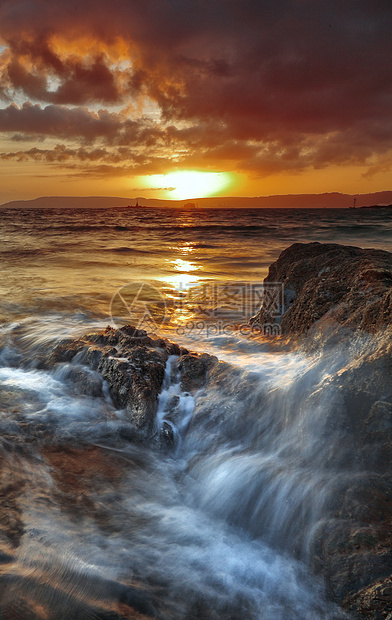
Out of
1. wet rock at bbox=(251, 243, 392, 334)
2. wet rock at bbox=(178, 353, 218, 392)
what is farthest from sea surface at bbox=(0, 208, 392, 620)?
wet rock at bbox=(251, 243, 392, 334)

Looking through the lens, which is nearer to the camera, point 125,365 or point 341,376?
point 341,376

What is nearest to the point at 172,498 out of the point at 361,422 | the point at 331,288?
the point at 361,422

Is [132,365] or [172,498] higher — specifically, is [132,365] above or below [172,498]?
above

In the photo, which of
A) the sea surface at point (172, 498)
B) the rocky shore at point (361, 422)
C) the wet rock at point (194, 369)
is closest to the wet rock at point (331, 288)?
the rocky shore at point (361, 422)

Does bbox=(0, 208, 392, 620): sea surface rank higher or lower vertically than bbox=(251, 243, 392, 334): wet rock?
lower

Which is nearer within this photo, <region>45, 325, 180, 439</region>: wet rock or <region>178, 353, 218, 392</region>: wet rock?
<region>45, 325, 180, 439</region>: wet rock

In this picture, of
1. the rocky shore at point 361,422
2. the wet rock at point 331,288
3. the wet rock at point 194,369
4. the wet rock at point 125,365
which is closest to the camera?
the rocky shore at point 361,422

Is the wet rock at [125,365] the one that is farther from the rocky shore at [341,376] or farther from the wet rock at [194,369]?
the wet rock at [194,369]

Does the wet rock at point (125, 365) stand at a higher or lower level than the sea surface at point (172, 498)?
higher

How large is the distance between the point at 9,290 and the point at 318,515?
963 centimetres

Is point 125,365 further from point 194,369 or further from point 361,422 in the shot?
point 361,422

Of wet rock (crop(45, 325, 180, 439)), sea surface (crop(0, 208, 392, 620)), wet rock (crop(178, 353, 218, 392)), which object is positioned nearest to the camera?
sea surface (crop(0, 208, 392, 620))

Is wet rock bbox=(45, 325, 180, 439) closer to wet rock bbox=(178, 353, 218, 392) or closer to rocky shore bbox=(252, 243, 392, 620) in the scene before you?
wet rock bbox=(178, 353, 218, 392)

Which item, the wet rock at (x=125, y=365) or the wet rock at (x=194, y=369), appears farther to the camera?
the wet rock at (x=194, y=369)
